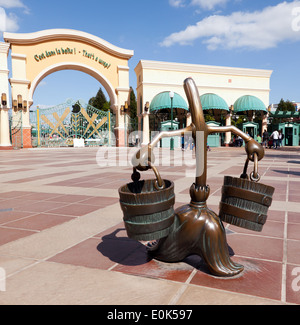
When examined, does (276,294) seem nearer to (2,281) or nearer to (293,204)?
(2,281)

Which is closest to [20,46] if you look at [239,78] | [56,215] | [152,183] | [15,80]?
[15,80]

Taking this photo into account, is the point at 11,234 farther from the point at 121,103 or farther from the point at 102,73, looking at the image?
the point at 102,73

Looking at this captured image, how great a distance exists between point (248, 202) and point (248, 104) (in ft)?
94.1

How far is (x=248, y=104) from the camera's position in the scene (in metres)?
28.7

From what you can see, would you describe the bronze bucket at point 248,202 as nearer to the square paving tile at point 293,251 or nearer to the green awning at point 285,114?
the square paving tile at point 293,251

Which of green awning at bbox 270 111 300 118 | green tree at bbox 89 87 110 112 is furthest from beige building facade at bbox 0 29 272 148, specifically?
green tree at bbox 89 87 110 112

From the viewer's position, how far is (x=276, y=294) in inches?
73.3

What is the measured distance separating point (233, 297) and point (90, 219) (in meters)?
2.14

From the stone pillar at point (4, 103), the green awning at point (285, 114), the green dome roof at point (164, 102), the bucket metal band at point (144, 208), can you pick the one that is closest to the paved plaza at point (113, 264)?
the bucket metal band at point (144, 208)

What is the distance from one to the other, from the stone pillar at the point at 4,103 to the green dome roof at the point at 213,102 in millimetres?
16452

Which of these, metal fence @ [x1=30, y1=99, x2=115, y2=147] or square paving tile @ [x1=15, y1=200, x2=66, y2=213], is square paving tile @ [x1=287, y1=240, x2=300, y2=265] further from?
metal fence @ [x1=30, y1=99, x2=115, y2=147]

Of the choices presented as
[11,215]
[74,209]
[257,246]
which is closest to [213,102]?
[74,209]

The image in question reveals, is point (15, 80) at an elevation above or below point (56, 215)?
above

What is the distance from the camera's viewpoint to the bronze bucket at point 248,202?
6.93 ft
